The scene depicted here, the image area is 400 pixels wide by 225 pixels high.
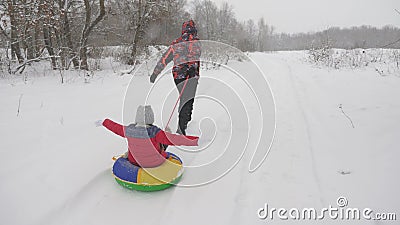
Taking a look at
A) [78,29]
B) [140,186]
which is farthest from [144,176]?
[78,29]

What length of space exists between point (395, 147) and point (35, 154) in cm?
434

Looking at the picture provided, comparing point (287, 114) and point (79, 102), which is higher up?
point (79, 102)

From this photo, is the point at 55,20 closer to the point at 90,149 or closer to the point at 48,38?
the point at 48,38

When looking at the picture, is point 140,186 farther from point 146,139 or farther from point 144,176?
point 146,139

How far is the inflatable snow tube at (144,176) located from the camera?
98.0 inches

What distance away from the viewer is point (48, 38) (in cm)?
977

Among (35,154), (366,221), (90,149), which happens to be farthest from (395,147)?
(35,154)

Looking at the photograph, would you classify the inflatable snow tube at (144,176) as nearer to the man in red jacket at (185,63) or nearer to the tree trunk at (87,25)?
the man in red jacket at (185,63)

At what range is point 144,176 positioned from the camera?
8.19 ft

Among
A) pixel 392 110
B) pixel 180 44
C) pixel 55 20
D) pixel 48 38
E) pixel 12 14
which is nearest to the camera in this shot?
pixel 180 44

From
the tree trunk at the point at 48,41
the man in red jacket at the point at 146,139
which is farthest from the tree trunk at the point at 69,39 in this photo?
the man in red jacket at the point at 146,139

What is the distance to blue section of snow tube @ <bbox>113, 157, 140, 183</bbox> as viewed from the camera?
2.49 meters

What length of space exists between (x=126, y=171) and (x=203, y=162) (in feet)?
3.51

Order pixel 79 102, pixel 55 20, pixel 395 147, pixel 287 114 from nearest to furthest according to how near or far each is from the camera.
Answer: pixel 395 147 → pixel 287 114 → pixel 79 102 → pixel 55 20
